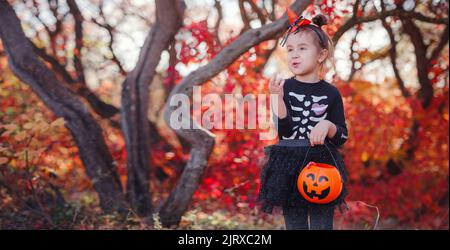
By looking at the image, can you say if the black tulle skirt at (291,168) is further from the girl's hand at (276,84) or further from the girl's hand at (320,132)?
the girl's hand at (276,84)

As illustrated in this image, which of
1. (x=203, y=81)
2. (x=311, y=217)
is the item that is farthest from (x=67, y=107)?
(x=311, y=217)

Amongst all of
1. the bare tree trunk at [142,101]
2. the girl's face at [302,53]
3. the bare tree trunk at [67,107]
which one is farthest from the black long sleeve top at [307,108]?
the bare tree trunk at [67,107]

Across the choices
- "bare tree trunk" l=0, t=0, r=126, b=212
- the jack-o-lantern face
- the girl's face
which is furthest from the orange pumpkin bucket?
"bare tree trunk" l=0, t=0, r=126, b=212

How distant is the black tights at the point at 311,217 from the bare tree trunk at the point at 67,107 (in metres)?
2.58

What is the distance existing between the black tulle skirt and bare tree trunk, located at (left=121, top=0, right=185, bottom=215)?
2.37 m

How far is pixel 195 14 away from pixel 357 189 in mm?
3550

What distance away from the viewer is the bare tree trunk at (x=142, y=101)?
4.83 m

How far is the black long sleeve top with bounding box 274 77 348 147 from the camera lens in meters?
2.88

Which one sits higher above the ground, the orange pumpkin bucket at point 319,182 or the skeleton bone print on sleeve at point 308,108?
the skeleton bone print on sleeve at point 308,108

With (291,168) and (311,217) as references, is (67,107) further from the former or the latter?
(311,217)

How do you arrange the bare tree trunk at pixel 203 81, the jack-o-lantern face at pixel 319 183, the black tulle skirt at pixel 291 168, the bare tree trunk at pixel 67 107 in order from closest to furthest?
the jack-o-lantern face at pixel 319 183 < the black tulle skirt at pixel 291 168 < the bare tree trunk at pixel 203 81 < the bare tree trunk at pixel 67 107

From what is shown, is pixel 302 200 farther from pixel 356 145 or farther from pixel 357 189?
pixel 357 189

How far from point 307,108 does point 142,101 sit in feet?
8.41
